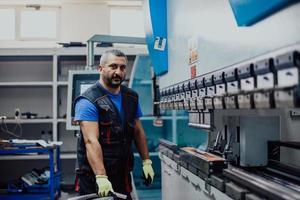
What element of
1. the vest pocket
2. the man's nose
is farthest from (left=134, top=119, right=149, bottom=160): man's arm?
the man's nose

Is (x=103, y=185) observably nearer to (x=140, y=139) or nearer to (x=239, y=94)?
(x=140, y=139)

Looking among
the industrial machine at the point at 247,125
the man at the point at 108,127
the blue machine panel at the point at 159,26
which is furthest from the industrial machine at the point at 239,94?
the man at the point at 108,127

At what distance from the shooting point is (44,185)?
177 inches

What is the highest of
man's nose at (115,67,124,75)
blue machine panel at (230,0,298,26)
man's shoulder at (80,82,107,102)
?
blue machine panel at (230,0,298,26)

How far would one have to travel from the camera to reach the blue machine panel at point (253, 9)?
1.20m

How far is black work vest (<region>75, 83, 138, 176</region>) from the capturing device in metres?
2.64

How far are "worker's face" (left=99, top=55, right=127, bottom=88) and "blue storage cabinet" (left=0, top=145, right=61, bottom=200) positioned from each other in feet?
6.24

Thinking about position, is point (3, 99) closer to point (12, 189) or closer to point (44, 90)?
point (44, 90)

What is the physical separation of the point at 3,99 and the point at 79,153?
3.06 metres

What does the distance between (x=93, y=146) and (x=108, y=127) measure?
→ 0.20 m

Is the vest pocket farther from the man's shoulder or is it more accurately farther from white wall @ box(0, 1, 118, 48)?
white wall @ box(0, 1, 118, 48)

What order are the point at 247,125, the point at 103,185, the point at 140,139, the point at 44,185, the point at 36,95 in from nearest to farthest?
the point at 247,125 < the point at 103,185 < the point at 140,139 < the point at 44,185 < the point at 36,95

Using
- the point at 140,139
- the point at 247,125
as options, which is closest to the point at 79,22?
the point at 140,139

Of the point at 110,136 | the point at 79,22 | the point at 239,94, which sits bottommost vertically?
the point at 110,136
